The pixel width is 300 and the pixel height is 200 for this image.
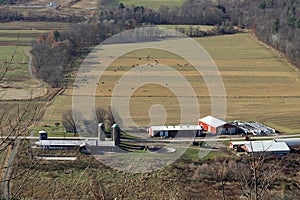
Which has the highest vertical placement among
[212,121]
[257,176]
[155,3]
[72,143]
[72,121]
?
[257,176]

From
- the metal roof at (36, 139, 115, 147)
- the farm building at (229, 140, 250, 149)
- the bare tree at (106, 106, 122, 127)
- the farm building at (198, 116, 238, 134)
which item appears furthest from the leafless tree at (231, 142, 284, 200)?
the bare tree at (106, 106, 122, 127)

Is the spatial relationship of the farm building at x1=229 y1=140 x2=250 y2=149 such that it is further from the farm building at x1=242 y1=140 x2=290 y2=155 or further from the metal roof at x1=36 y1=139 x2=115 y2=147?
the metal roof at x1=36 y1=139 x2=115 y2=147

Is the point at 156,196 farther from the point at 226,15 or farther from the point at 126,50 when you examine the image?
the point at 226,15

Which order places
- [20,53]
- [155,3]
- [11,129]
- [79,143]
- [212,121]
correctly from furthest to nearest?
1. [155,3]
2. [20,53]
3. [212,121]
4. [79,143]
5. [11,129]

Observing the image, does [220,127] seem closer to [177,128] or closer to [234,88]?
[177,128]

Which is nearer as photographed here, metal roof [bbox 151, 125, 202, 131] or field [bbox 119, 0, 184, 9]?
metal roof [bbox 151, 125, 202, 131]

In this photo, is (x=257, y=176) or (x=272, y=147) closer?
(x=257, y=176)

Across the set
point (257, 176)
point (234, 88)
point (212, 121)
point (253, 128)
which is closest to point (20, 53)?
point (234, 88)

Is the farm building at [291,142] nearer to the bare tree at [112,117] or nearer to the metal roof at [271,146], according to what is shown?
the metal roof at [271,146]
